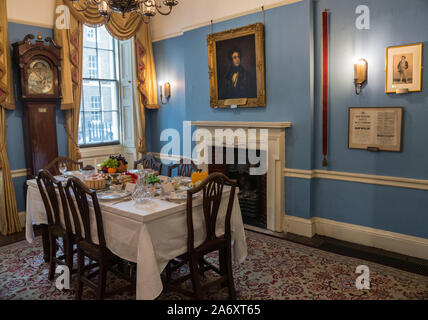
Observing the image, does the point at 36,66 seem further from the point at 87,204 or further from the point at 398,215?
the point at 398,215

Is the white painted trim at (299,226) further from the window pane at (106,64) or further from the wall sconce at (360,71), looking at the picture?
the window pane at (106,64)

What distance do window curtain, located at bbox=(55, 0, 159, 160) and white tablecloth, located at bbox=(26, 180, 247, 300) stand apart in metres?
2.66

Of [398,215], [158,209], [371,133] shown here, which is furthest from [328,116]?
[158,209]

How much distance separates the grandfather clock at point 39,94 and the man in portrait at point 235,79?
223 cm

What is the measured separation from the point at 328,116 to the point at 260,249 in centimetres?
167

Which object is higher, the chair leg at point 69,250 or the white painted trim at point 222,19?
the white painted trim at point 222,19

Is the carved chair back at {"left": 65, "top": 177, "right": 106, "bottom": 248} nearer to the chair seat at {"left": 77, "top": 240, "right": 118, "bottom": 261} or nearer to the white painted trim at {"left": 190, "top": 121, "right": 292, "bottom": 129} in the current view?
the chair seat at {"left": 77, "top": 240, "right": 118, "bottom": 261}

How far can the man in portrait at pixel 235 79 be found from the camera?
4492mm

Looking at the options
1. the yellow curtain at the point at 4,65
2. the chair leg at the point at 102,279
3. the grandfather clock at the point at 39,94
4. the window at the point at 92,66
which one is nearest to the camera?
the chair leg at the point at 102,279

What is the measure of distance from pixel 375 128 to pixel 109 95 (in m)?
4.12

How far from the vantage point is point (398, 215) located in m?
3.60

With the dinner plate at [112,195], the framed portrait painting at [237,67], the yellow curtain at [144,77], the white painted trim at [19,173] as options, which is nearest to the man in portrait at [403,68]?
the framed portrait painting at [237,67]

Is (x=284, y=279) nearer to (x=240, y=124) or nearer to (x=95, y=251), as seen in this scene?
(x=95, y=251)
